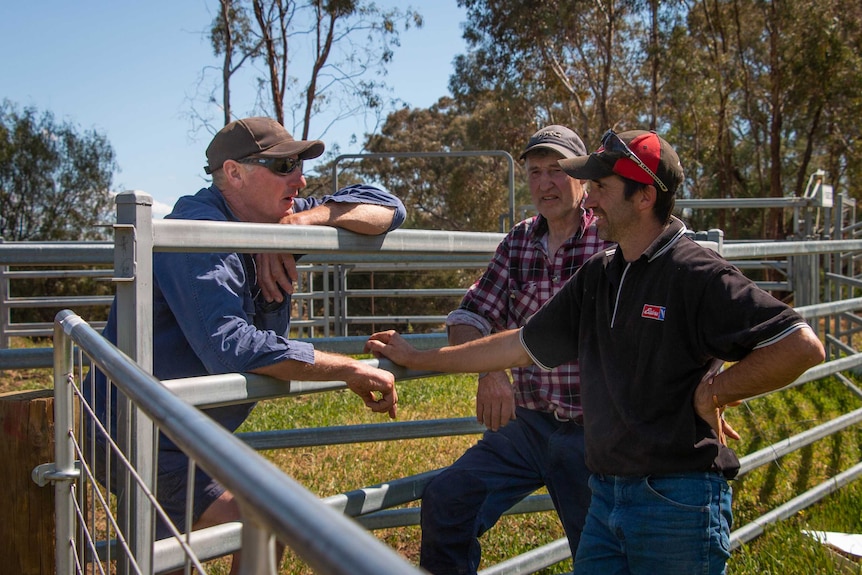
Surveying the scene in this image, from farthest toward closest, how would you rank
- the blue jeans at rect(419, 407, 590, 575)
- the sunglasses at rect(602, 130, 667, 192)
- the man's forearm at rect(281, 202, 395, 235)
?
the blue jeans at rect(419, 407, 590, 575), the man's forearm at rect(281, 202, 395, 235), the sunglasses at rect(602, 130, 667, 192)

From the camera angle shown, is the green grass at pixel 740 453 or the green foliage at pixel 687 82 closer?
the green grass at pixel 740 453

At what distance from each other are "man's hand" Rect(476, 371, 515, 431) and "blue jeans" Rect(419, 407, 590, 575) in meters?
0.04

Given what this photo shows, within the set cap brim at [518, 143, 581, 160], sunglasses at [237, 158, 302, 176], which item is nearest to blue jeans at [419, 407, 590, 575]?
cap brim at [518, 143, 581, 160]

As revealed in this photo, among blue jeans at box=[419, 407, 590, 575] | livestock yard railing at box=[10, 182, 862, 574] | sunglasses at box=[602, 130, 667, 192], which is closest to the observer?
livestock yard railing at box=[10, 182, 862, 574]

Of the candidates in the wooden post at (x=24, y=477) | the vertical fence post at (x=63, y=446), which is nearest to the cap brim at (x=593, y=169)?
the vertical fence post at (x=63, y=446)

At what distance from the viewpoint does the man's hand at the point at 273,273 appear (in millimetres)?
2703

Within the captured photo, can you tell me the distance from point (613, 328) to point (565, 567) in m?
1.90

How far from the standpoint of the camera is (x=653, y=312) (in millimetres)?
2383

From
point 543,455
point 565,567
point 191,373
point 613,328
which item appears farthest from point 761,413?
point 191,373

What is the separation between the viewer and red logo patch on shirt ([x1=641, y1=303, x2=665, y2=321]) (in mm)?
2365

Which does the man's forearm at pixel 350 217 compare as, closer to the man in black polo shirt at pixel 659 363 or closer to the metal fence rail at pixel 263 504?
the man in black polo shirt at pixel 659 363

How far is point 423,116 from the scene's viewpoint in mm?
36344

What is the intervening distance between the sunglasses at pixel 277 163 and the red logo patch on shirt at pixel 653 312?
1.24 metres

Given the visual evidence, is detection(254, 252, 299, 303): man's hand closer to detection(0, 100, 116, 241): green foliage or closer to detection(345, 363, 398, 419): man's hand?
detection(345, 363, 398, 419): man's hand
